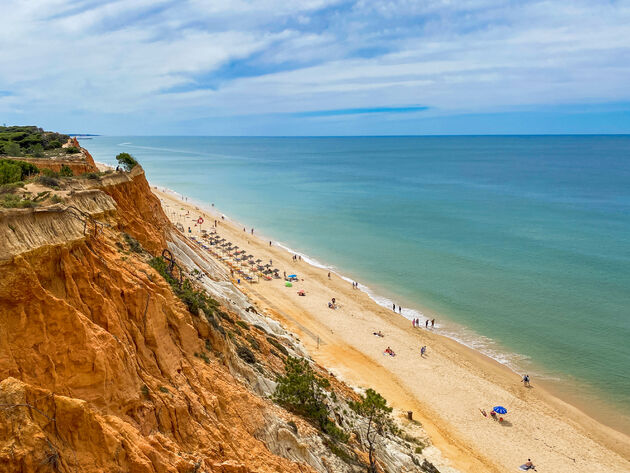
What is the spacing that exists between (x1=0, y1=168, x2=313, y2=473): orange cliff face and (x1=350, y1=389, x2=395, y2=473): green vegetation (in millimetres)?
4557

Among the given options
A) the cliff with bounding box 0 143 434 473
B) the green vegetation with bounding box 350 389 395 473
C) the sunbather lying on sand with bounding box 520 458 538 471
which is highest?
the cliff with bounding box 0 143 434 473

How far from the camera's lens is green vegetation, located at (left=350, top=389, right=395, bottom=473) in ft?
62.5

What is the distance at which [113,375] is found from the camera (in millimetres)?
11797

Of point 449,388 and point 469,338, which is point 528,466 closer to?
point 449,388

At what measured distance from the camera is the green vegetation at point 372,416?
19.0 metres

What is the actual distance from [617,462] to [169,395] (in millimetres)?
27649

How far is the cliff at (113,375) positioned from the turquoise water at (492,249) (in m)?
28.4

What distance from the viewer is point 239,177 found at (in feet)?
526

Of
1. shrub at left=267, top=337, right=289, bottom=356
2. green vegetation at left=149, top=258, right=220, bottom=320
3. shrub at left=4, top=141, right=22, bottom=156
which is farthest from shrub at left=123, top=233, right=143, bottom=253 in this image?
shrub at left=4, top=141, right=22, bottom=156

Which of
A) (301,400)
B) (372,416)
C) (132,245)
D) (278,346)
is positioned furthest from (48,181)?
(372,416)

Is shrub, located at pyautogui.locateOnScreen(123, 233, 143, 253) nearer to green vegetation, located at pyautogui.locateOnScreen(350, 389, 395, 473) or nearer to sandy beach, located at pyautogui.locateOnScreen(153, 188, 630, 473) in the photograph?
green vegetation, located at pyautogui.locateOnScreen(350, 389, 395, 473)

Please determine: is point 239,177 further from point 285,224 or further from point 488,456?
point 488,456

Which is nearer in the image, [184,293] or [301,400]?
[184,293]

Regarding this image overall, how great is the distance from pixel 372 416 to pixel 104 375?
14.2m
